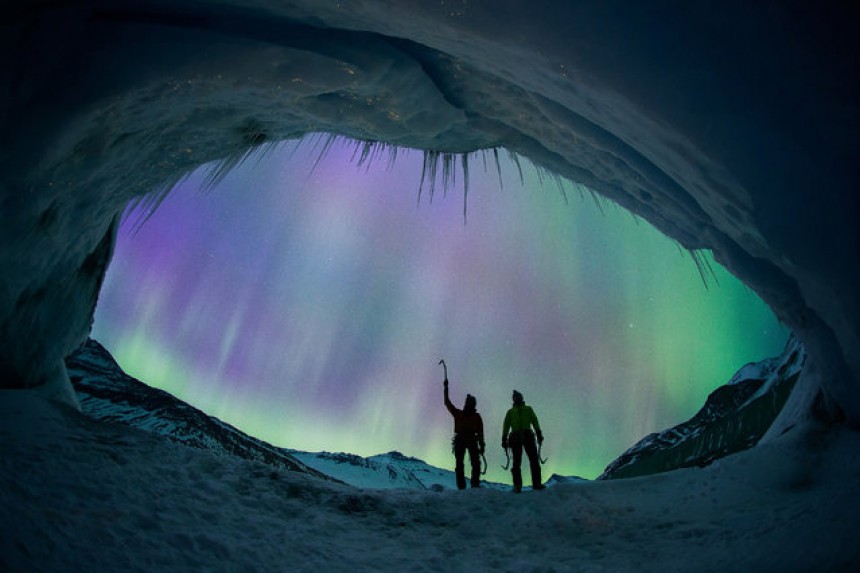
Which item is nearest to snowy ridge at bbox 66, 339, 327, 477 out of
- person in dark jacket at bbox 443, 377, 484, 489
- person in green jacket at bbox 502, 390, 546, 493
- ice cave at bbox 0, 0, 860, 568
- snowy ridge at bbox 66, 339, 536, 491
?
snowy ridge at bbox 66, 339, 536, 491

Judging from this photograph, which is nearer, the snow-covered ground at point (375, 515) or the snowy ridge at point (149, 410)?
the snow-covered ground at point (375, 515)

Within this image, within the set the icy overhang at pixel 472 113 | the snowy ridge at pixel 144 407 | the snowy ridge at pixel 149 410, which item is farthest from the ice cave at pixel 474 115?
the snowy ridge at pixel 144 407

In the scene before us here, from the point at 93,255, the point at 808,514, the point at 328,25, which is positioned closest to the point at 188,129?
the point at 328,25

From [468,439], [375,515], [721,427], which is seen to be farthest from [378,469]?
[375,515]

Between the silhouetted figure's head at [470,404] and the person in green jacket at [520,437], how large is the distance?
0.61 meters

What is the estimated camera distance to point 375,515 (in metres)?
5.20

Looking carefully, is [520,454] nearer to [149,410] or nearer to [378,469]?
[149,410]

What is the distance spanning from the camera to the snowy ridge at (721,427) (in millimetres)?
15438

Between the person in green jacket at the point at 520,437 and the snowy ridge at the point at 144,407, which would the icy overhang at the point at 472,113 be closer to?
the person in green jacket at the point at 520,437

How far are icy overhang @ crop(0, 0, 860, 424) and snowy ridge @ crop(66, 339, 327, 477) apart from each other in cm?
2030

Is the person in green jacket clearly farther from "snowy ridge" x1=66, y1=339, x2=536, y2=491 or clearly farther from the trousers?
"snowy ridge" x1=66, y1=339, x2=536, y2=491

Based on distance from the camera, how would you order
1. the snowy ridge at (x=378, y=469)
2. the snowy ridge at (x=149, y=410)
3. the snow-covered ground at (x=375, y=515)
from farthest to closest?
1. the snowy ridge at (x=378, y=469)
2. the snowy ridge at (x=149, y=410)
3. the snow-covered ground at (x=375, y=515)

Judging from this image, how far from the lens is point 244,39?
379 cm

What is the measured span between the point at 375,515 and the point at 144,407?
79.9 feet
